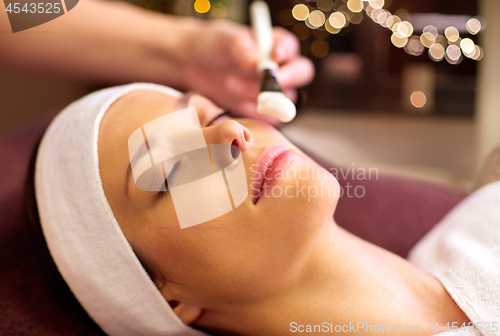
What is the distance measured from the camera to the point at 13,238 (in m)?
0.68

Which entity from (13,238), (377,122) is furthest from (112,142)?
(377,122)

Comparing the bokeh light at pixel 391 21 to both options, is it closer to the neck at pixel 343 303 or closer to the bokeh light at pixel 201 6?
the bokeh light at pixel 201 6

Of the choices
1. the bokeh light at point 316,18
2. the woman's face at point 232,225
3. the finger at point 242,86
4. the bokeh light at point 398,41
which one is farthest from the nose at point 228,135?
the bokeh light at point 398,41

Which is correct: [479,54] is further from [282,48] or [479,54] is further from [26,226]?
[26,226]

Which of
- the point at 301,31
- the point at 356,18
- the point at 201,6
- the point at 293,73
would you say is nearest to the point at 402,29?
the point at 356,18

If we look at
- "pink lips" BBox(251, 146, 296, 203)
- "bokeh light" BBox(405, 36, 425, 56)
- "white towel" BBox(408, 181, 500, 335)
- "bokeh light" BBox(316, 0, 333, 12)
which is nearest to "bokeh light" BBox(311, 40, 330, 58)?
"bokeh light" BBox(316, 0, 333, 12)

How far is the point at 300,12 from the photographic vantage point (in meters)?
2.05

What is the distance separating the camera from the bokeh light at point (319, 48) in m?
2.09

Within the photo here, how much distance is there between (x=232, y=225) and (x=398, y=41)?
1855 millimetres

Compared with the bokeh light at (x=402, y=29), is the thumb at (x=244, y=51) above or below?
below

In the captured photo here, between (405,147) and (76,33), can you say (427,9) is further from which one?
(76,33)

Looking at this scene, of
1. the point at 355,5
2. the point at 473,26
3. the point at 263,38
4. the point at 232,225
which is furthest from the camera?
the point at 355,5

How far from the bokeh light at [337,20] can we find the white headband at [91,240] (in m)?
1.47

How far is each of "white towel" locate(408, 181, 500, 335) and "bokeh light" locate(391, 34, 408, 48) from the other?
4.29 ft
